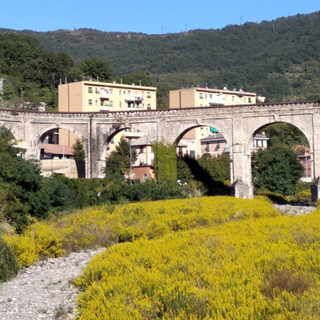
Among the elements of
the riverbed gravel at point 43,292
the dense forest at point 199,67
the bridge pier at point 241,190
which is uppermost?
the dense forest at point 199,67

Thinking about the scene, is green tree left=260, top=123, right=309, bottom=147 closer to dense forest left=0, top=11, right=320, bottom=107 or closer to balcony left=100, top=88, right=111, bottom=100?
dense forest left=0, top=11, right=320, bottom=107

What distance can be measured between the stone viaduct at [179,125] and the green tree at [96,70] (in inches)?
1785

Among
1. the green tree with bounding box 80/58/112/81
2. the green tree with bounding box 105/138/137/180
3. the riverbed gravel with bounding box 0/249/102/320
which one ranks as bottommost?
the riverbed gravel with bounding box 0/249/102/320

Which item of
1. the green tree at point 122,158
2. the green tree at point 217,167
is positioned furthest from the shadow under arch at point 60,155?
the green tree at point 217,167

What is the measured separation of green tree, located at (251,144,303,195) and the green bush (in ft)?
144

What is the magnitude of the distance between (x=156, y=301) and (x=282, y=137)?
82291 mm

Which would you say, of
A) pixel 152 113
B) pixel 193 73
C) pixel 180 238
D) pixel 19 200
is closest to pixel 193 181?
pixel 152 113

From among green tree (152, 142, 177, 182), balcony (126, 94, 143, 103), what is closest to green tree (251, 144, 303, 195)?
green tree (152, 142, 177, 182)

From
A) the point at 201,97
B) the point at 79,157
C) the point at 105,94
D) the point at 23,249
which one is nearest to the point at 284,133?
the point at 201,97

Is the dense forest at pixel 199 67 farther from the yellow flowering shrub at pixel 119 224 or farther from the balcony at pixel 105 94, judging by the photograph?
the yellow flowering shrub at pixel 119 224

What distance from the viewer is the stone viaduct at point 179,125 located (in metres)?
50.1

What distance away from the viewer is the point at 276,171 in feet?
202

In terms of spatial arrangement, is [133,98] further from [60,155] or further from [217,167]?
[217,167]

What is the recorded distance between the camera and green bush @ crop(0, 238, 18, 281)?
1911 centimetres
